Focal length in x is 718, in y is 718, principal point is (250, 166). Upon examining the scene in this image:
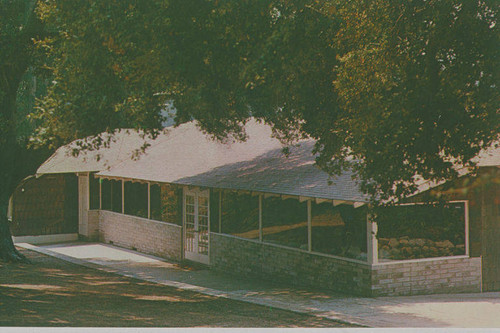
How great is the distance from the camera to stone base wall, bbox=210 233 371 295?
1571 cm

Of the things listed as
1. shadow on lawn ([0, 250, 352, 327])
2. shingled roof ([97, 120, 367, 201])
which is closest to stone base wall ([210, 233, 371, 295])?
shingled roof ([97, 120, 367, 201])

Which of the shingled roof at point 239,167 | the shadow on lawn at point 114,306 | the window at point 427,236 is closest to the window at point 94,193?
the shingled roof at point 239,167

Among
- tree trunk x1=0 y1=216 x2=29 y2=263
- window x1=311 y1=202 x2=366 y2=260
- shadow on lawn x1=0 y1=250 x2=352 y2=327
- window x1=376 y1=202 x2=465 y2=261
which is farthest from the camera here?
tree trunk x1=0 y1=216 x2=29 y2=263

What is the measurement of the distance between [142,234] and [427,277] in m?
11.5

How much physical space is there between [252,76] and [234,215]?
736cm

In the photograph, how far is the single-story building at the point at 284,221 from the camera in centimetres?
1567

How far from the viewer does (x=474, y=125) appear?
36.5 feet

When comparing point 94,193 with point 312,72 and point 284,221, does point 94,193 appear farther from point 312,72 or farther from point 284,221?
point 312,72

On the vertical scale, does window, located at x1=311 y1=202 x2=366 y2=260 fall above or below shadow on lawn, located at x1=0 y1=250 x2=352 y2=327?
above

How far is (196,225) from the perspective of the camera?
21.9m

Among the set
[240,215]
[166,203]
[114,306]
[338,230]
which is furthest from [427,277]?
[166,203]

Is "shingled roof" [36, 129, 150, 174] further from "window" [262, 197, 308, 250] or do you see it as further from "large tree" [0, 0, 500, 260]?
"large tree" [0, 0, 500, 260]

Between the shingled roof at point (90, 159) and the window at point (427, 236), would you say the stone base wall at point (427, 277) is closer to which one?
the window at point (427, 236)

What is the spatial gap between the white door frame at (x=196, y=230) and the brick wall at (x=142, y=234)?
362 mm
